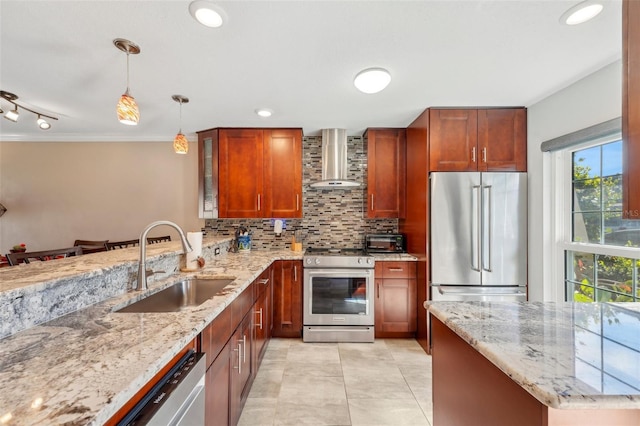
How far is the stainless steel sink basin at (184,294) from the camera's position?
1561mm

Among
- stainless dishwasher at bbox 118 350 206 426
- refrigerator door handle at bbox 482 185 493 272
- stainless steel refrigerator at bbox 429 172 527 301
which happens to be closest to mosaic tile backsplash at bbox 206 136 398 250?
stainless steel refrigerator at bbox 429 172 527 301

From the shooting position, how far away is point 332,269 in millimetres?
2865

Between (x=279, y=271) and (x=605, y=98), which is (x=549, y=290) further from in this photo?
(x=279, y=271)

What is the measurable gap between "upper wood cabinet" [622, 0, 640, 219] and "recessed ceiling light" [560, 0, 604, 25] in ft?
1.59

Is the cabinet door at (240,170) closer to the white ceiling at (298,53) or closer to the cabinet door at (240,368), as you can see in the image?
the white ceiling at (298,53)

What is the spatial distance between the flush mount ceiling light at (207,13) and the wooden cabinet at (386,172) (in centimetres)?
215

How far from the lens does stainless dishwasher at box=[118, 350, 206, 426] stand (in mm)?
713

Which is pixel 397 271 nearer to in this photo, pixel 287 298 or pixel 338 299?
pixel 338 299

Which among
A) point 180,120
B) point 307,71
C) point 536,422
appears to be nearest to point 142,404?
point 536,422

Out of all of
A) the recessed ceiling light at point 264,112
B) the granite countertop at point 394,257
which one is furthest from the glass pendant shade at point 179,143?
the granite countertop at point 394,257

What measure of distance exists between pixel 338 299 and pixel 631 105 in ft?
8.13

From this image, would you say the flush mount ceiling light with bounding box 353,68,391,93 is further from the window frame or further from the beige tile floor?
the beige tile floor

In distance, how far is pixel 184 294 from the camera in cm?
179

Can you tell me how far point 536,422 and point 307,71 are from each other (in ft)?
6.80
